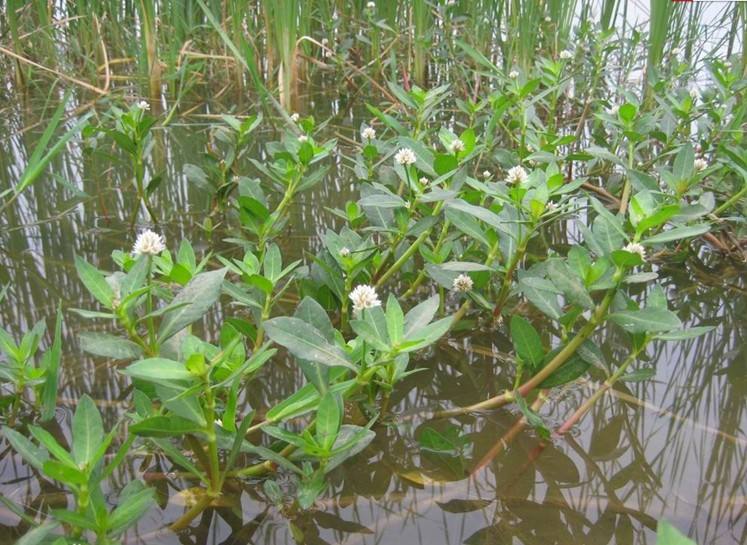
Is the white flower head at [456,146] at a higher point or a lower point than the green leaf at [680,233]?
higher

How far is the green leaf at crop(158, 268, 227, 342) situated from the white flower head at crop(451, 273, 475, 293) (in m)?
0.65

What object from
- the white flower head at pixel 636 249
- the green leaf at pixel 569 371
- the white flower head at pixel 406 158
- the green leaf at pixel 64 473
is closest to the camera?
the green leaf at pixel 64 473

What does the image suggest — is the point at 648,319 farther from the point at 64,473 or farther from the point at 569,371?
the point at 64,473

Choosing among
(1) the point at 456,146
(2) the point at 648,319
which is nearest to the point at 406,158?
(1) the point at 456,146

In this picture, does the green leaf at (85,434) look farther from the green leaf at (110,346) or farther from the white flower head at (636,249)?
the white flower head at (636,249)

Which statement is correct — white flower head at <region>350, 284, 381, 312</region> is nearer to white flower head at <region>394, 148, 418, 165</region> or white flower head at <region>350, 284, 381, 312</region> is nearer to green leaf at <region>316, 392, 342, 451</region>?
green leaf at <region>316, 392, 342, 451</region>

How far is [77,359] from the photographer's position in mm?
1800

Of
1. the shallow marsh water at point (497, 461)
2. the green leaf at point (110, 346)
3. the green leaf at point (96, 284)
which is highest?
the green leaf at point (96, 284)

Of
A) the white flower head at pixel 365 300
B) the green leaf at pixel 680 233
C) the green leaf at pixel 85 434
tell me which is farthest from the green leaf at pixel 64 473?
the green leaf at pixel 680 233

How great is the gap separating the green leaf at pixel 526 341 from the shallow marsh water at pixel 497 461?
15 cm

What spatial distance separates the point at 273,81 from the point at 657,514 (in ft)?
12.7

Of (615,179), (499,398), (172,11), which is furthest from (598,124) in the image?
(172,11)

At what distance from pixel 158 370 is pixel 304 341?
25cm

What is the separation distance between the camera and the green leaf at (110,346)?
1.24 m
